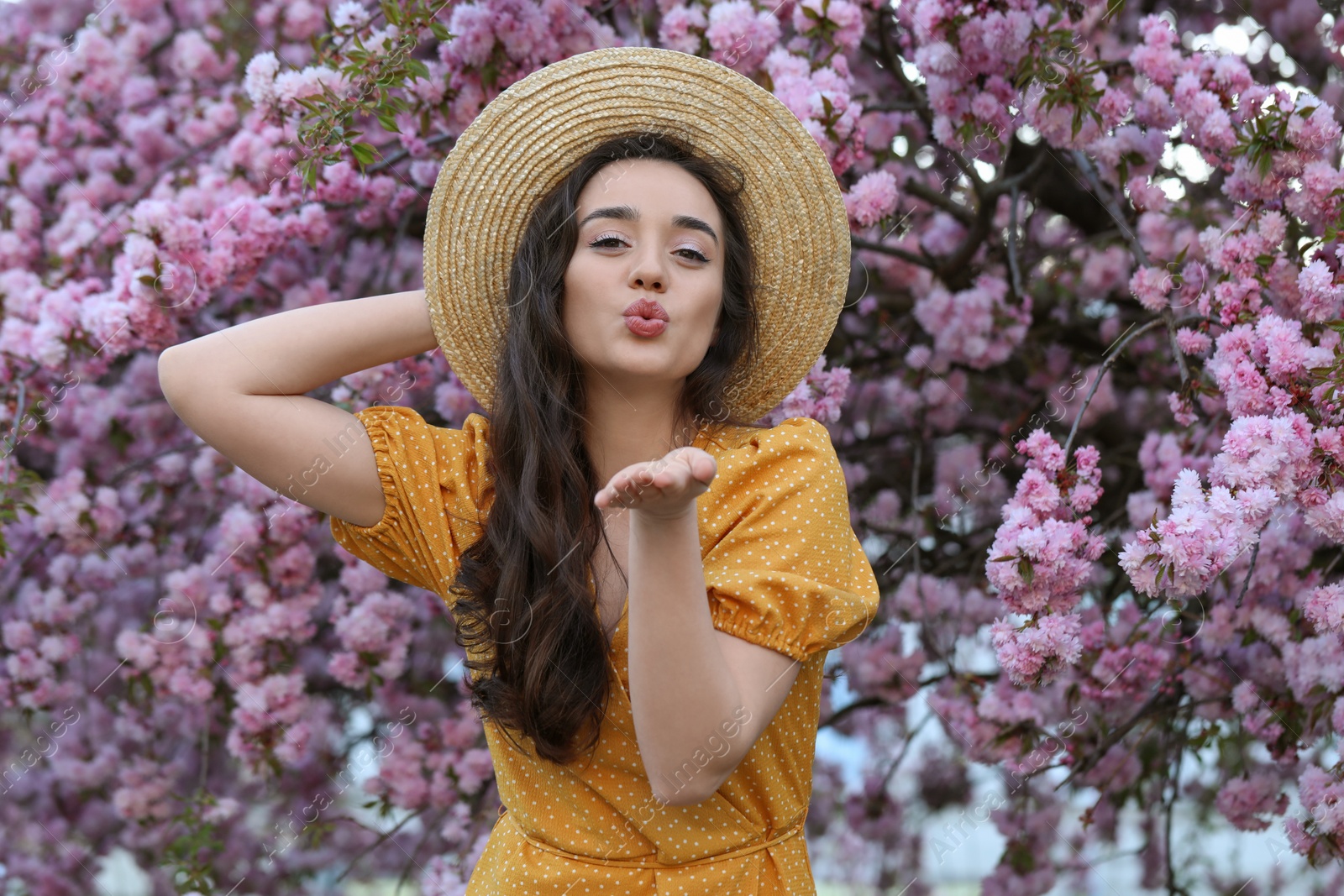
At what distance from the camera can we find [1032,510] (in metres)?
1.82

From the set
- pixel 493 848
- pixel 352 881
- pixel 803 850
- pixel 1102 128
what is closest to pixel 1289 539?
pixel 1102 128

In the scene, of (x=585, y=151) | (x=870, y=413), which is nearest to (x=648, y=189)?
(x=585, y=151)

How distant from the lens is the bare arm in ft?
4.36

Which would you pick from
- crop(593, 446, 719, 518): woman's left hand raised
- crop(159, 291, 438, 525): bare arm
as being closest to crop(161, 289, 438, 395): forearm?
crop(159, 291, 438, 525): bare arm

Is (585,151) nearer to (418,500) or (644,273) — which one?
(644,273)

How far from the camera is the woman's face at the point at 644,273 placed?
51.3 inches

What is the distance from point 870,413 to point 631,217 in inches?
73.9

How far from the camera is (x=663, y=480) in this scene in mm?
960

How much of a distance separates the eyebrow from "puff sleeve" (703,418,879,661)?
251 mm

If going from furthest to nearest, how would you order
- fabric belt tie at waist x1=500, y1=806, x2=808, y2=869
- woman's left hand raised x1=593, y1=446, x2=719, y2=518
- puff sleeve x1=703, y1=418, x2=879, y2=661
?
1. fabric belt tie at waist x1=500, y1=806, x2=808, y2=869
2. puff sleeve x1=703, y1=418, x2=879, y2=661
3. woman's left hand raised x1=593, y1=446, x2=719, y2=518

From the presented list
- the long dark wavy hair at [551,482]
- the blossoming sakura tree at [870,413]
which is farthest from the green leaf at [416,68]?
the long dark wavy hair at [551,482]

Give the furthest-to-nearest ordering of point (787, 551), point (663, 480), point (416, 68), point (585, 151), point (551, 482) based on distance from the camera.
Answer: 1. point (416, 68)
2. point (585, 151)
3. point (551, 482)
4. point (787, 551)
5. point (663, 480)

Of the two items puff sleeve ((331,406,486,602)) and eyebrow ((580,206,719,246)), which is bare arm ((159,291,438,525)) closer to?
puff sleeve ((331,406,486,602))

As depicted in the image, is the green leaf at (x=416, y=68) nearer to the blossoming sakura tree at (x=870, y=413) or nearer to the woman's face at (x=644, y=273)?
the blossoming sakura tree at (x=870, y=413)
